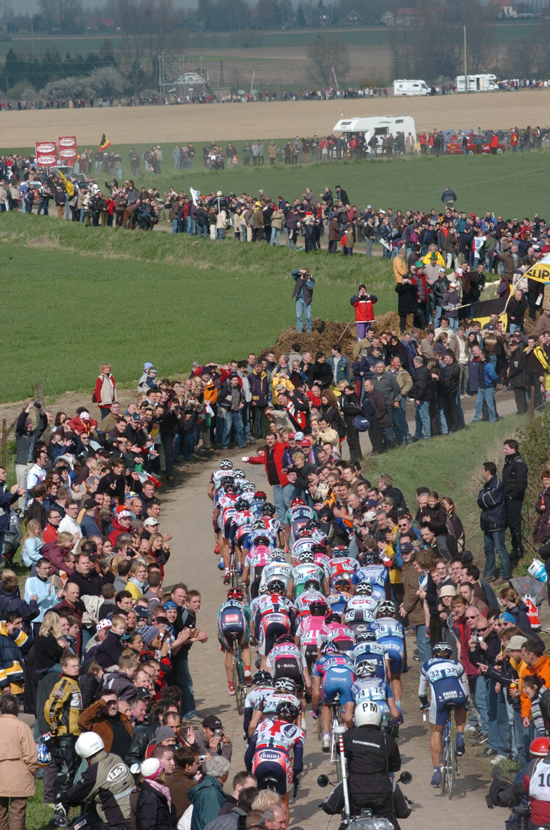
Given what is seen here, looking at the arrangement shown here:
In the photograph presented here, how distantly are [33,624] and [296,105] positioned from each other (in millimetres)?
102626

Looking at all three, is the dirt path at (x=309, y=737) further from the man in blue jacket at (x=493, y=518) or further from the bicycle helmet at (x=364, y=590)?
the man in blue jacket at (x=493, y=518)

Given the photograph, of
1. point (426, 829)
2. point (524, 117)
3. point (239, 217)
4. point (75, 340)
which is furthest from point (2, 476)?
point (524, 117)

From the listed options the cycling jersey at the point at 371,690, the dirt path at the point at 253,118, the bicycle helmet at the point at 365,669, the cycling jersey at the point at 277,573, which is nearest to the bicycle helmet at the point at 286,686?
the cycling jersey at the point at 371,690

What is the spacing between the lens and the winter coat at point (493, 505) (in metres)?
16.8

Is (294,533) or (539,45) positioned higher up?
(539,45)

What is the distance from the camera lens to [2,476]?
17.6m

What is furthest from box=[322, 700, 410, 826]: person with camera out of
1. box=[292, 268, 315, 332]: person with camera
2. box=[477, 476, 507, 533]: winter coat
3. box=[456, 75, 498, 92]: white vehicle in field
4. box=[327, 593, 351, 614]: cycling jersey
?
box=[456, 75, 498, 92]: white vehicle in field

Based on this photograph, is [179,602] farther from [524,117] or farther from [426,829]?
[524,117]

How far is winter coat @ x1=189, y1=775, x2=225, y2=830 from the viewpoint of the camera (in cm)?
883

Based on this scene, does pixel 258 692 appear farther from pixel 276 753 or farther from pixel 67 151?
pixel 67 151

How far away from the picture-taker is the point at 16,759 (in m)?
9.73

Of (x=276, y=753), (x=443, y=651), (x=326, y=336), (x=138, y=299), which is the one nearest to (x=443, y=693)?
(x=443, y=651)

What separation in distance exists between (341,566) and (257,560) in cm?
101

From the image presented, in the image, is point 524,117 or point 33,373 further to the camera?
point 524,117
